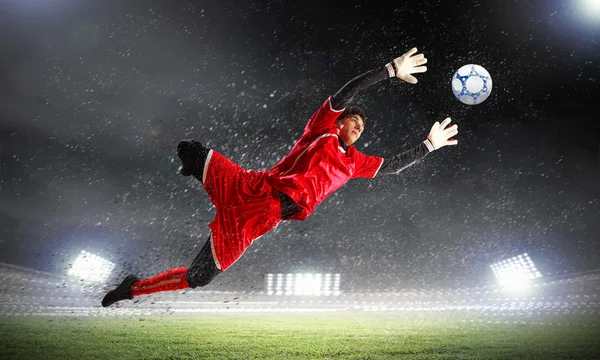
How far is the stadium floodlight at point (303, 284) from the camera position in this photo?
2455 cm

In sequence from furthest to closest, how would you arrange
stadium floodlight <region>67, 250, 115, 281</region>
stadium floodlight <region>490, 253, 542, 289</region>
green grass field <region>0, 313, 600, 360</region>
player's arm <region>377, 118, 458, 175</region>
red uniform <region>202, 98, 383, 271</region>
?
stadium floodlight <region>67, 250, 115, 281</region>
stadium floodlight <region>490, 253, 542, 289</region>
green grass field <region>0, 313, 600, 360</region>
player's arm <region>377, 118, 458, 175</region>
red uniform <region>202, 98, 383, 271</region>

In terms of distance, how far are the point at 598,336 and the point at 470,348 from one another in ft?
10.7

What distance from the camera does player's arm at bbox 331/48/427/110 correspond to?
458cm

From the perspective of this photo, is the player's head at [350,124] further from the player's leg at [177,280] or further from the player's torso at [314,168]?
the player's leg at [177,280]

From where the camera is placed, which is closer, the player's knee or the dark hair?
the player's knee

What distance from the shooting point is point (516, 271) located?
820 inches

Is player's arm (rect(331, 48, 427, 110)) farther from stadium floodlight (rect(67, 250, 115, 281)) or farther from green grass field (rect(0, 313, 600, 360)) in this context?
stadium floodlight (rect(67, 250, 115, 281))

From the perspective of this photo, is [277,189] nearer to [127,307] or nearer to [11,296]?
[127,307]

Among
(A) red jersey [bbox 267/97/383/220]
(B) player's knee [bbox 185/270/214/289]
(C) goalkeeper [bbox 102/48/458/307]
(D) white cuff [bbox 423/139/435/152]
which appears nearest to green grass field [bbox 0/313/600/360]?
(B) player's knee [bbox 185/270/214/289]

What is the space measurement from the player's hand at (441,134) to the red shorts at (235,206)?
2.22 m

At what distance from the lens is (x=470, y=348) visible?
22.7ft

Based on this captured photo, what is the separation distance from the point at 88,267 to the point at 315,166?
2221 centimetres

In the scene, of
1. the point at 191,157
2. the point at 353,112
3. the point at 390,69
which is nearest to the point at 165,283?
the point at 191,157

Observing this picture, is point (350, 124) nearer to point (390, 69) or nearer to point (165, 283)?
point (390, 69)
